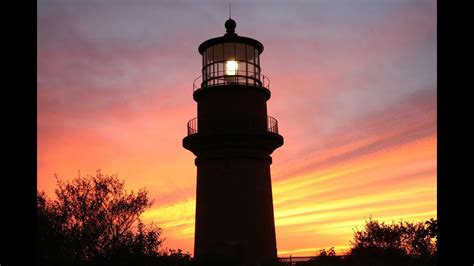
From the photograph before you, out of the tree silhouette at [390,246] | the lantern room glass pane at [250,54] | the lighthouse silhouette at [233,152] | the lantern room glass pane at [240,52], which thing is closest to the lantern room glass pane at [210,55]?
the lighthouse silhouette at [233,152]

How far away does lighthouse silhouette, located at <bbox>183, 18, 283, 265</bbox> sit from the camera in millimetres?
32844

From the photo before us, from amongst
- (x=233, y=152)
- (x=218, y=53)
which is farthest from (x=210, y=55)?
(x=233, y=152)

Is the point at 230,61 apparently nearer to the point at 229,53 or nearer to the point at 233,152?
the point at 229,53

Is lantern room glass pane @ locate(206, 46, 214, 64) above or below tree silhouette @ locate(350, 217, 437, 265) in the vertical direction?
above

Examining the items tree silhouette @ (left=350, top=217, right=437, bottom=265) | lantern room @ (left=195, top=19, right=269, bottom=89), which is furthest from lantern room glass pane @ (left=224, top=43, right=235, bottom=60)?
tree silhouette @ (left=350, top=217, right=437, bottom=265)

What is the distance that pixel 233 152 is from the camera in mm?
33219

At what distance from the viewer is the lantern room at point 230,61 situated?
3472 cm

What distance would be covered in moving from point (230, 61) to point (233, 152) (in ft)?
19.7

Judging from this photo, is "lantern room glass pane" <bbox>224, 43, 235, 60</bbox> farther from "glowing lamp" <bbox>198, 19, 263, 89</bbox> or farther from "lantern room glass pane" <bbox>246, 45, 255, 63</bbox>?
"lantern room glass pane" <bbox>246, 45, 255, 63</bbox>

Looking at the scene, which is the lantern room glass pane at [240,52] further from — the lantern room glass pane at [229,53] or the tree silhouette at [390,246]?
the tree silhouette at [390,246]
